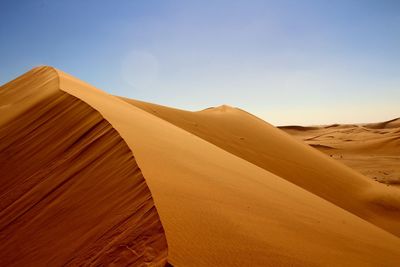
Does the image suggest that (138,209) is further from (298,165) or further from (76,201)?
(298,165)

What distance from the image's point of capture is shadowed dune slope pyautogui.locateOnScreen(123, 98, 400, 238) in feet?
26.7

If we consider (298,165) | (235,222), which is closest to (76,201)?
(235,222)

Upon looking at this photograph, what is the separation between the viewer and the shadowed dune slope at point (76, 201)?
2.07 meters

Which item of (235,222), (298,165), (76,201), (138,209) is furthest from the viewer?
(298,165)

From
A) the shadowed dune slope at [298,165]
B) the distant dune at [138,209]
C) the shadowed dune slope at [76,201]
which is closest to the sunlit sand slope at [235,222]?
the distant dune at [138,209]

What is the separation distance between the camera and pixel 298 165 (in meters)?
10.2

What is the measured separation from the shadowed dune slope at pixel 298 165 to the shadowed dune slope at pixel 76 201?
5.85 metres

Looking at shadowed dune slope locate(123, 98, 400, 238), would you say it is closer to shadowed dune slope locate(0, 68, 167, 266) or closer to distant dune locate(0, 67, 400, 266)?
distant dune locate(0, 67, 400, 266)

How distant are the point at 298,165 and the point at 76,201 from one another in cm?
865

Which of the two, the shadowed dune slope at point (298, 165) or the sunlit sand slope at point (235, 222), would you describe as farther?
the shadowed dune slope at point (298, 165)

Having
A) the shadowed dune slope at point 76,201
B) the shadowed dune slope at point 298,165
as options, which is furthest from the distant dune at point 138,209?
the shadowed dune slope at point 298,165

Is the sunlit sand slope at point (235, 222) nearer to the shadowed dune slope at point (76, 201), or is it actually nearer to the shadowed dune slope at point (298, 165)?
the shadowed dune slope at point (76, 201)

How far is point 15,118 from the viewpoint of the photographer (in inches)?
235

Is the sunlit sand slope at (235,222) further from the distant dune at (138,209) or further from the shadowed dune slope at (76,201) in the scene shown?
the shadowed dune slope at (76,201)
